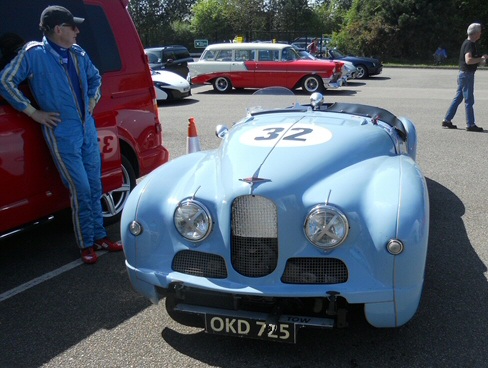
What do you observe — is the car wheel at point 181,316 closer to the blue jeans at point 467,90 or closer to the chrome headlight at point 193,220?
the chrome headlight at point 193,220

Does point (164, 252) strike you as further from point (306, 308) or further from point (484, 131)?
point (484, 131)

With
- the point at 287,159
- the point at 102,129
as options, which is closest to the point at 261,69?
the point at 102,129

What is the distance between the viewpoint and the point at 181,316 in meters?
3.38

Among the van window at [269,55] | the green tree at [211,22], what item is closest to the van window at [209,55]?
the van window at [269,55]

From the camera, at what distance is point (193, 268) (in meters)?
3.09

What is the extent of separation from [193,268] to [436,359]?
1485mm

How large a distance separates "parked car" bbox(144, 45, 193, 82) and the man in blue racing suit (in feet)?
47.8

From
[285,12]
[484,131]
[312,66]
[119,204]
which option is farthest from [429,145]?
[285,12]

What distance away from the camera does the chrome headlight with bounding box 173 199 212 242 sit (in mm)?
3059

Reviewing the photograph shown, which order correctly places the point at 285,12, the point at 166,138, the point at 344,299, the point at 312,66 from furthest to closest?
the point at 285,12 → the point at 312,66 → the point at 166,138 → the point at 344,299

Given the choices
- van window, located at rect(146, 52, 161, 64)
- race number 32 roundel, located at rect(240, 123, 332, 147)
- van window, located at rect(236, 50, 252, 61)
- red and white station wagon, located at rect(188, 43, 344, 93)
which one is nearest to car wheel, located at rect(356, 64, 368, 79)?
red and white station wagon, located at rect(188, 43, 344, 93)

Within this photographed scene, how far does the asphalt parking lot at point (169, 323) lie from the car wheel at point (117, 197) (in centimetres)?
42

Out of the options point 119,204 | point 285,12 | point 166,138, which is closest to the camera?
point 119,204

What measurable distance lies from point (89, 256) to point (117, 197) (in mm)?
1105
